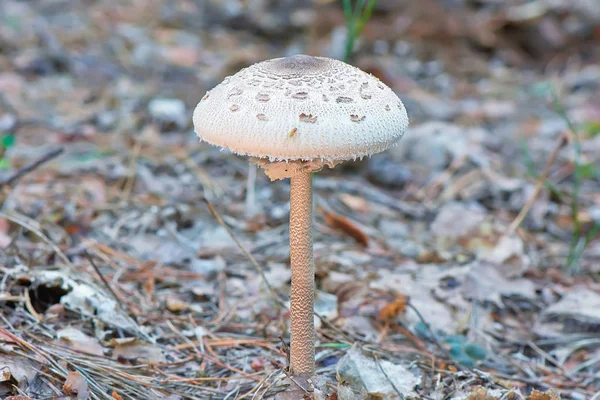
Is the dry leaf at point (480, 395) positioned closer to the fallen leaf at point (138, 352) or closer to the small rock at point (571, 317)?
the small rock at point (571, 317)

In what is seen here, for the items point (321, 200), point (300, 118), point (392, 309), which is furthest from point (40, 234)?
point (321, 200)

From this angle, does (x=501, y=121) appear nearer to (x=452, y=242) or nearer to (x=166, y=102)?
(x=452, y=242)

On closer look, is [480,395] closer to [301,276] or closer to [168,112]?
[301,276]

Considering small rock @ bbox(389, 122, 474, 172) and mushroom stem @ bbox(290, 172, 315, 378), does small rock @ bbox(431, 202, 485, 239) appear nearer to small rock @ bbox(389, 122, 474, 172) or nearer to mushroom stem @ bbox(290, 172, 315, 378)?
small rock @ bbox(389, 122, 474, 172)

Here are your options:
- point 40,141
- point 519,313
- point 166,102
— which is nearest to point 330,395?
point 519,313

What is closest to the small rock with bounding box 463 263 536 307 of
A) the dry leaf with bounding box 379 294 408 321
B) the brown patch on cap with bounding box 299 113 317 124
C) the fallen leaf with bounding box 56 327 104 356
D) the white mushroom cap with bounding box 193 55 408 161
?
the dry leaf with bounding box 379 294 408 321
